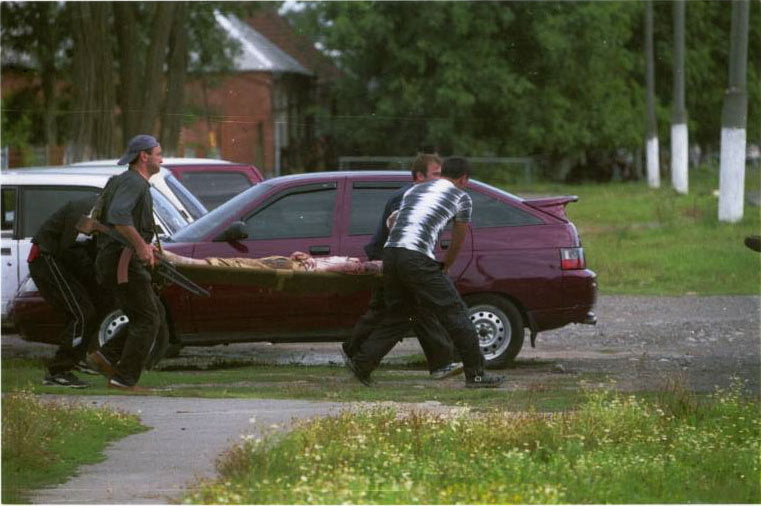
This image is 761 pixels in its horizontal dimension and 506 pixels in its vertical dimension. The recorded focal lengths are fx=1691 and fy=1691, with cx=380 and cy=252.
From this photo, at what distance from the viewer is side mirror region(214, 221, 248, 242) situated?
1334 cm

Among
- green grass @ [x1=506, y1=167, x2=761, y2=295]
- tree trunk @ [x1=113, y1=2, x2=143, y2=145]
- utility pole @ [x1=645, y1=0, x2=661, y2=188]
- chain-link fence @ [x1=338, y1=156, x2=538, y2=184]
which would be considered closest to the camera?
green grass @ [x1=506, y1=167, x2=761, y2=295]

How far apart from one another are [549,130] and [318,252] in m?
39.9

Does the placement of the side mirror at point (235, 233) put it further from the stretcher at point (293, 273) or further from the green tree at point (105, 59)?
the green tree at point (105, 59)

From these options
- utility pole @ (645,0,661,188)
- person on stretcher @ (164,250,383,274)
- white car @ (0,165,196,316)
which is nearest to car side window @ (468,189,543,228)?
person on stretcher @ (164,250,383,274)

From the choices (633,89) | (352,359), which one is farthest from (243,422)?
(633,89)

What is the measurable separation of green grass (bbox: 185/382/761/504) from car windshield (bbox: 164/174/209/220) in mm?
5956

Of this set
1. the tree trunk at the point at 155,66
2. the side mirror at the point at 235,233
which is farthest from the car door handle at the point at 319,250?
the tree trunk at the point at 155,66

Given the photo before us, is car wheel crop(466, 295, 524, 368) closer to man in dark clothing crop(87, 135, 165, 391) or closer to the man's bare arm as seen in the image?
the man's bare arm

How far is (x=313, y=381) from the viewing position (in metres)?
13.1

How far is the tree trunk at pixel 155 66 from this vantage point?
2886 centimetres

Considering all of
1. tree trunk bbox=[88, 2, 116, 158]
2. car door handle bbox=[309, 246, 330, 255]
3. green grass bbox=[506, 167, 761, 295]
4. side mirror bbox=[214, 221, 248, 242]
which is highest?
tree trunk bbox=[88, 2, 116, 158]

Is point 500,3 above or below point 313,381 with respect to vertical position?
above

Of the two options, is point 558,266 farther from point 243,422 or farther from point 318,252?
point 243,422

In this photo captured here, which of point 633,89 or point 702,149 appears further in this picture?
point 702,149
